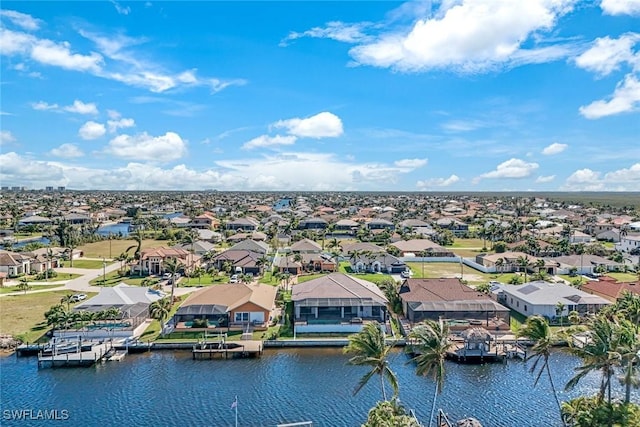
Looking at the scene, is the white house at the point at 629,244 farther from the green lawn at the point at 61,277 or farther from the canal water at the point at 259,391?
→ the green lawn at the point at 61,277

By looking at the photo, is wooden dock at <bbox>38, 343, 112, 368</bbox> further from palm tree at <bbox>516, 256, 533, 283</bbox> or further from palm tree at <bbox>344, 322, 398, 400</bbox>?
palm tree at <bbox>516, 256, 533, 283</bbox>

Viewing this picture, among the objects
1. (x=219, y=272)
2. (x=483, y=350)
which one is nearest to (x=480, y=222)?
(x=219, y=272)

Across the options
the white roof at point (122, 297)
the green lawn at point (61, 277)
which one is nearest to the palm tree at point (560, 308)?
the white roof at point (122, 297)

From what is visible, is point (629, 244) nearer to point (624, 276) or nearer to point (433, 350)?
point (624, 276)

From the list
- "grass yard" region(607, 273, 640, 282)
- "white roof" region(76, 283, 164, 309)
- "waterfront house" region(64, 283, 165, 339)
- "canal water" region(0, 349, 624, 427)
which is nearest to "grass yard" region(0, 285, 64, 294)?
"white roof" region(76, 283, 164, 309)

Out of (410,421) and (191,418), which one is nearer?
(410,421)

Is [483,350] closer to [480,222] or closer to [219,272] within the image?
[219,272]

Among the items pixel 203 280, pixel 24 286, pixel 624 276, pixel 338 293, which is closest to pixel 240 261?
pixel 203 280
